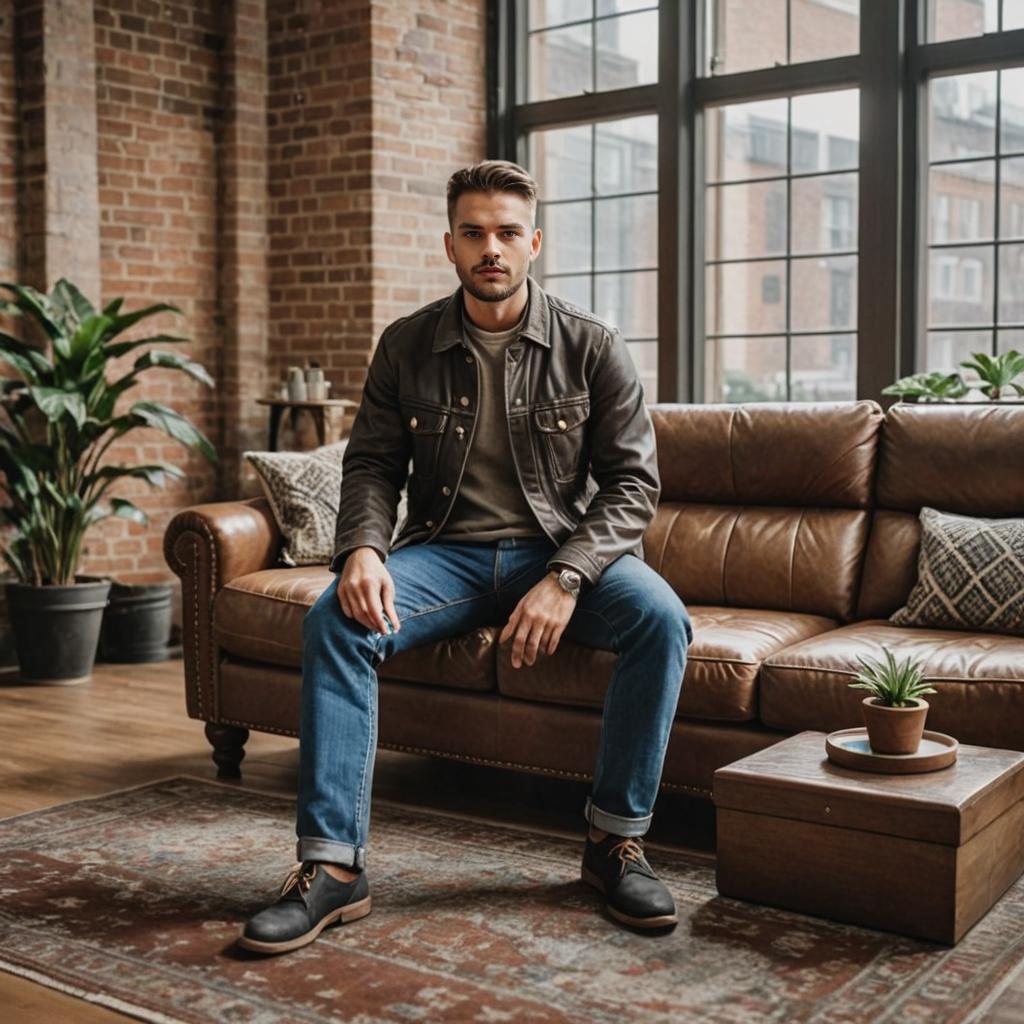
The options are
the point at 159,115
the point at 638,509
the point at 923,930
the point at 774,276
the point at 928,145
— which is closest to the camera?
the point at 923,930

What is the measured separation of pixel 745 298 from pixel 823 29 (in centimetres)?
97

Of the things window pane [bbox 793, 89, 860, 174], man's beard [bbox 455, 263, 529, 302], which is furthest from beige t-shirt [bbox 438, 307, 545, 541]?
window pane [bbox 793, 89, 860, 174]

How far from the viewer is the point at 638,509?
2.91 metres

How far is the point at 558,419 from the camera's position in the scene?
2.98 meters

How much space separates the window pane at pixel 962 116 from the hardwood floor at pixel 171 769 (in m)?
2.59

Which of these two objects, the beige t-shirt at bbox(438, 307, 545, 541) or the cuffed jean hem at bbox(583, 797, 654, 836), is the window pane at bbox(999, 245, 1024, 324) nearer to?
the beige t-shirt at bbox(438, 307, 545, 541)

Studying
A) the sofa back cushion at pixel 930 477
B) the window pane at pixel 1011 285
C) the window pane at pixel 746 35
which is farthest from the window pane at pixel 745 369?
the sofa back cushion at pixel 930 477

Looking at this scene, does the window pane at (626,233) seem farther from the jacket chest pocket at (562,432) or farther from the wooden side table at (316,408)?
the jacket chest pocket at (562,432)

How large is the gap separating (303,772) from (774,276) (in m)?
3.32

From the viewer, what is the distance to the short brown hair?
9.30 ft

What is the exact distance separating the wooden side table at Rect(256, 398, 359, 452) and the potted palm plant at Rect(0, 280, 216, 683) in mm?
485

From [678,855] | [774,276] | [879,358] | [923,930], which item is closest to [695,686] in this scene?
[678,855]

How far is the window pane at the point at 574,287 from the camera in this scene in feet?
18.9

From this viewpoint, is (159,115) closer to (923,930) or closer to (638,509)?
(638,509)
